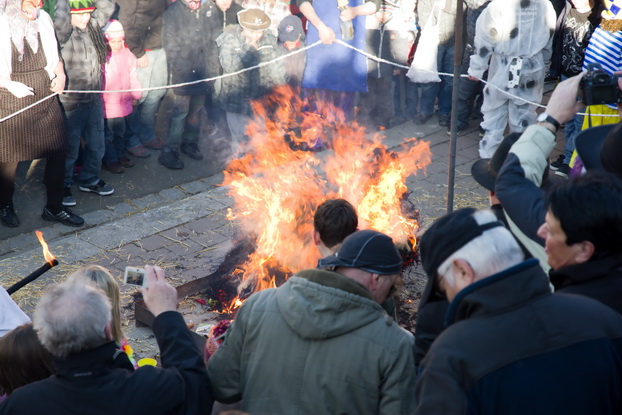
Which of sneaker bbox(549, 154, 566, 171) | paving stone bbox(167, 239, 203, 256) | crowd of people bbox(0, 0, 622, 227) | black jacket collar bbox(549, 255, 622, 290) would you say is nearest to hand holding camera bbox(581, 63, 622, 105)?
black jacket collar bbox(549, 255, 622, 290)

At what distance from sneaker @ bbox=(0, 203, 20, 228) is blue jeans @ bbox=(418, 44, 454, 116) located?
5.70 m

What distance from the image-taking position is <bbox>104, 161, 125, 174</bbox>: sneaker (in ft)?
29.5

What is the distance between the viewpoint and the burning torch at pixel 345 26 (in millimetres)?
9820

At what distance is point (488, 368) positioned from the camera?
2.24 meters

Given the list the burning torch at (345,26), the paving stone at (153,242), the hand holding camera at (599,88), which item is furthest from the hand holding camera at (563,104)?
the burning torch at (345,26)

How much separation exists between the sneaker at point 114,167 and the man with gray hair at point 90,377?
6.15 m

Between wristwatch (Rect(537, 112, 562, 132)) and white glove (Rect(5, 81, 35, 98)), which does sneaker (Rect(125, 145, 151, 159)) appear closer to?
white glove (Rect(5, 81, 35, 98))

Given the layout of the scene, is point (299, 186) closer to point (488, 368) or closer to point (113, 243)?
point (113, 243)

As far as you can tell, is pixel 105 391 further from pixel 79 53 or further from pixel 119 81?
pixel 119 81

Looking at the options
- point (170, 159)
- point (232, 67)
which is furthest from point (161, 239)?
point (232, 67)

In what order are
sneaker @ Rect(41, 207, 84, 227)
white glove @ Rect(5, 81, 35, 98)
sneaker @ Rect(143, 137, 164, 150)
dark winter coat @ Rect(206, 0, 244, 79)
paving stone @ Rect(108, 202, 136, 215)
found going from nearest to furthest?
white glove @ Rect(5, 81, 35, 98), sneaker @ Rect(41, 207, 84, 227), paving stone @ Rect(108, 202, 136, 215), dark winter coat @ Rect(206, 0, 244, 79), sneaker @ Rect(143, 137, 164, 150)

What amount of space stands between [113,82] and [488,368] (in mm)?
7183

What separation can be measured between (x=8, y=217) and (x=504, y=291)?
637 cm

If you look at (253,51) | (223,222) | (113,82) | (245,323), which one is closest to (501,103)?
(253,51)
